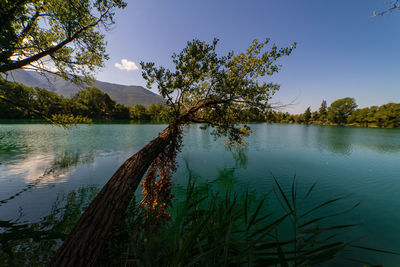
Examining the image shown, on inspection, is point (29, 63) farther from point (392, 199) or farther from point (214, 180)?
point (392, 199)

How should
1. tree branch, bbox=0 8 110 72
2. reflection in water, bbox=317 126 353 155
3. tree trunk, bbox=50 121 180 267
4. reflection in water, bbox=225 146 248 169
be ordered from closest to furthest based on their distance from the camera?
tree trunk, bbox=50 121 180 267 < tree branch, bbox=0 8 110 72 < reflection in water, bbox=225 146 248 169 < reflection in water, bbox=317 126 353 155

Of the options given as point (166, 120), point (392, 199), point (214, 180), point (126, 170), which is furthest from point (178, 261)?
point (392, 199)

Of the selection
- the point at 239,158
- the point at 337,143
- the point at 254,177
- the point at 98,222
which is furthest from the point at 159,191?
the point at 337,143

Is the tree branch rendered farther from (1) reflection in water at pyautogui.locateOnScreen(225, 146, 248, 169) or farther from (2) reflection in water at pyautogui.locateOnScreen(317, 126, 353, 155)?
(2) reflection in water at pyautogui.locateOnScreen(317, 126, 353, 155)

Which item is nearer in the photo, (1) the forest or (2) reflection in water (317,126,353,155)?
(1) the forest

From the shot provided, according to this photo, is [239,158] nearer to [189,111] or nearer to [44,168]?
[189,111]

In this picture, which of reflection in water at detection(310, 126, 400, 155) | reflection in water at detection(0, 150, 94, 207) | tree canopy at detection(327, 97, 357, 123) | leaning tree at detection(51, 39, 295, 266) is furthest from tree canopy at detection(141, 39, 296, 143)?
tree canopy at detection(327, 97, 357, 123)

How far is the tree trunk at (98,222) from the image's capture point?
2299 millimetres

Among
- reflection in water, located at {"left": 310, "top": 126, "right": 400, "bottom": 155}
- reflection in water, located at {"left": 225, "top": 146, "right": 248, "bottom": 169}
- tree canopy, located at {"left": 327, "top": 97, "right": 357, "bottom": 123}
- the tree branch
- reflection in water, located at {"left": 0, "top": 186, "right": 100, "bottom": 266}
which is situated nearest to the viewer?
reflection in water, located at {"left": 0, "top": 186, "right": 100, "bottom": 266}

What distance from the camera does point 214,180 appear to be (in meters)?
9.91

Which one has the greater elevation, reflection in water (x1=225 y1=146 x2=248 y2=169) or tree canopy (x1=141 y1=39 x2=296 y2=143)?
tree canopy (x1=141 y1=39 x2=296 y2=143)

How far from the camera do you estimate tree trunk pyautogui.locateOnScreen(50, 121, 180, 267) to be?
7.54 feet

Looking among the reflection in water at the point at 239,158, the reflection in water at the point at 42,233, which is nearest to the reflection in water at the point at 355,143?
the reflection in water at the point at 239,158

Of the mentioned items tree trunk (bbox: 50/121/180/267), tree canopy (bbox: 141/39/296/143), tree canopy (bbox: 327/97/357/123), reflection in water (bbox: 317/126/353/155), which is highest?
tree canopy (bbox: 327/97/357/123)
